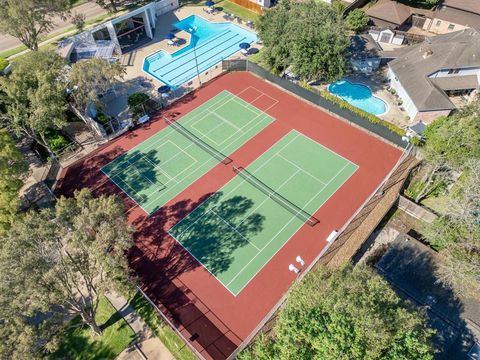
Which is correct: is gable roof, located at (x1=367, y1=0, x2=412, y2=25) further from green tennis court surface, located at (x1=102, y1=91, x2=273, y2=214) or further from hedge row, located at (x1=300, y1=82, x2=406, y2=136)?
green tennis court surface, located at (x1=102, y1=91, x2=273, y2=214)

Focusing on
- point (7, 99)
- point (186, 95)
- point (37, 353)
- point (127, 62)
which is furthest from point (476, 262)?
point (127, 62)

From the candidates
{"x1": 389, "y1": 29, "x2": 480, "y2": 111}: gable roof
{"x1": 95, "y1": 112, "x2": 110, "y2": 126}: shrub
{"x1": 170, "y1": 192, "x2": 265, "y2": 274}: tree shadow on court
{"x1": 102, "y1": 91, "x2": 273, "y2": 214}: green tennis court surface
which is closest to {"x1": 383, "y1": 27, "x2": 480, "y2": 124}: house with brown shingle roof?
{"x1": 389, "y1": 29, "x2": 480, "y2": 111}: gable roof

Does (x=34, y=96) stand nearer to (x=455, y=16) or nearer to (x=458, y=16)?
(x=455, y=16)

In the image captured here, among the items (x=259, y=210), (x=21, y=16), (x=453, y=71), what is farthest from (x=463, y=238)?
(x=21, y=16)

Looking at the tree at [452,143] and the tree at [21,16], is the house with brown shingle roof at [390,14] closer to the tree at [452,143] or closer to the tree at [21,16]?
the tree at [452,143]

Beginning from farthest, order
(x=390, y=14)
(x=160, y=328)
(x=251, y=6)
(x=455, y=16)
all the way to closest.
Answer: (x=251, y=6)
(x=390, y=14)
(x=455, y=16)
(x=160, y=328)

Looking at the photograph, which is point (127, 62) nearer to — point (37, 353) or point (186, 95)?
point (186, 95)
